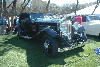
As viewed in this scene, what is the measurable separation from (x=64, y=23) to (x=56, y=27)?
347 mm

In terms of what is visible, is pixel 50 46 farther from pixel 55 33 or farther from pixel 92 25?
pixel 92 25

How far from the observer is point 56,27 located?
3834mm

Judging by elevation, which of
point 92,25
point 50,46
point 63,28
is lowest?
point 50,46

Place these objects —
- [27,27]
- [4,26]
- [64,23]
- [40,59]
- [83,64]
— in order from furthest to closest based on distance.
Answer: [4,26]
[27,27]
[64,23]
[40,59]
[83,64]

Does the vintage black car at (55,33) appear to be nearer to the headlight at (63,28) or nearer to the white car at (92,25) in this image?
the headlight at (63,28)

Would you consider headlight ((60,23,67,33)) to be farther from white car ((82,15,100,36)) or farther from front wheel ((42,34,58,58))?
white car ((82,15,100,36))

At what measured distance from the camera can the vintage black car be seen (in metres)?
3.33

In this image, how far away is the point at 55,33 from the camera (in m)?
3.37

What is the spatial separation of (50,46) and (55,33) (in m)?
0.49

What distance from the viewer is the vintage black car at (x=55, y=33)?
3.33 meters

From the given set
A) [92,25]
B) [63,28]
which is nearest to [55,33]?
[63,28]

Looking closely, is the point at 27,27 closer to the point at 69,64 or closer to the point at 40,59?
the point at 40,59

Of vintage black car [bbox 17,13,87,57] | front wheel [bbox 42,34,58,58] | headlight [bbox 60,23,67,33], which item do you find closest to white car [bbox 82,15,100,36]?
vintage black car [bbox 17,13,87,57]

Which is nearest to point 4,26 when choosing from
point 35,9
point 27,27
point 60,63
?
point 27,27
